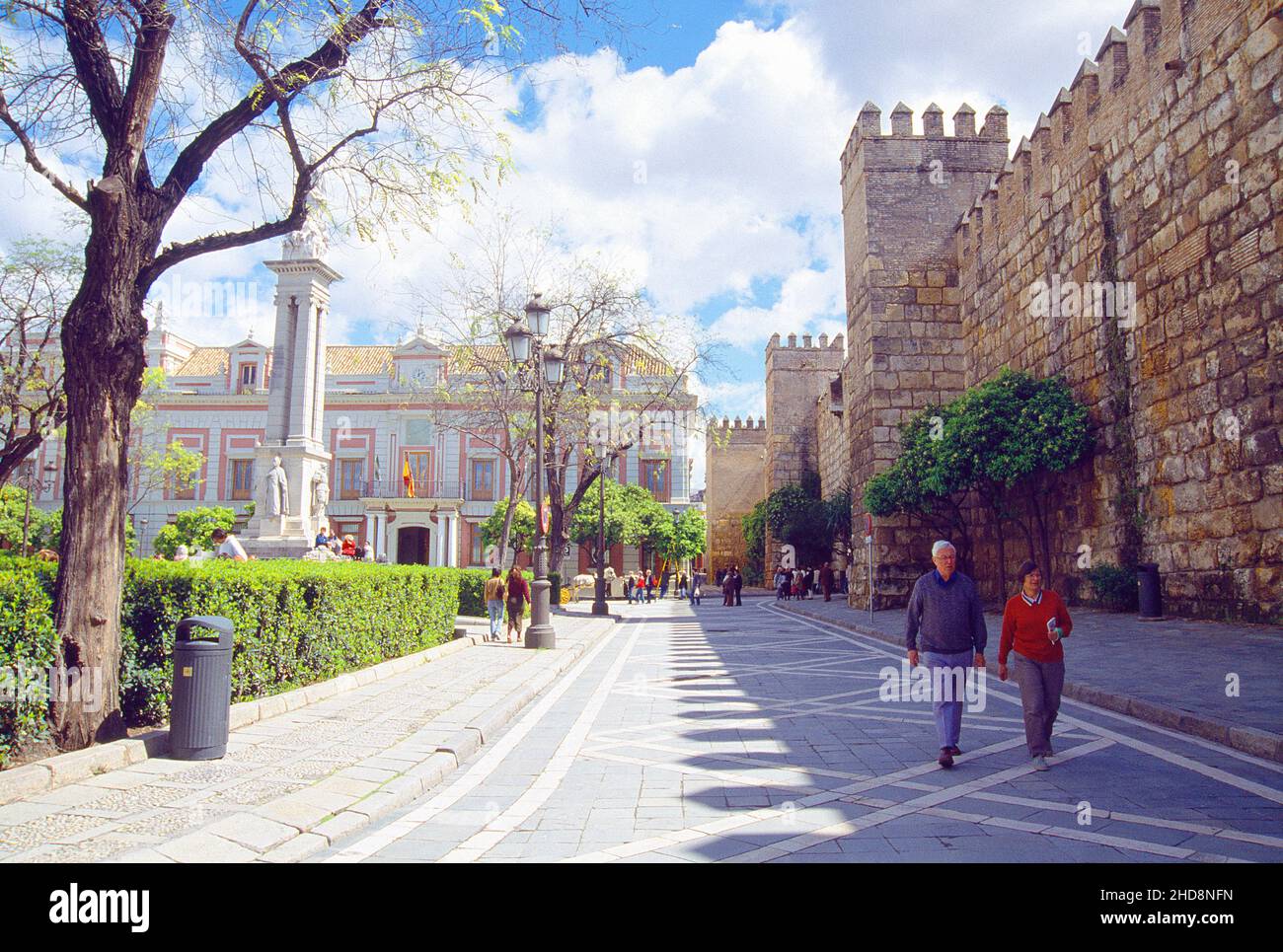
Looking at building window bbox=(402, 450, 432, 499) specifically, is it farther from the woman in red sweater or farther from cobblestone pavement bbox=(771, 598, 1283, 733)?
the woman in red sweater

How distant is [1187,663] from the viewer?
31.9ft

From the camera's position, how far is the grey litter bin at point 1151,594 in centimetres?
1453

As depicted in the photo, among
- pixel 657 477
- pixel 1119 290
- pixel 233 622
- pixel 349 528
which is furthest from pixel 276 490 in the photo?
pixel 657 477

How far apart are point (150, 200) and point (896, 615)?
1845cm

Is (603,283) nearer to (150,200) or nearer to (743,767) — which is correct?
(150,200)

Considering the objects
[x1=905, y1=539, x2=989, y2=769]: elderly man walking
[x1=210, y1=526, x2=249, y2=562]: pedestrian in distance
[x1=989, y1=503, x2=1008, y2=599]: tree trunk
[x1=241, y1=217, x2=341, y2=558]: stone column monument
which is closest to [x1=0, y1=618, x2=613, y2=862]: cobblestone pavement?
[x1=905, y1=539, x2=989, y2=769]: elderly man walking

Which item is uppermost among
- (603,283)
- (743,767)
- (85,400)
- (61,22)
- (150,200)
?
(603,283)

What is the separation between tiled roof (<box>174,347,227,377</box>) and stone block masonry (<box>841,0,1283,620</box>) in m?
43.8

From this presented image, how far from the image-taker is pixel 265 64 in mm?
7238

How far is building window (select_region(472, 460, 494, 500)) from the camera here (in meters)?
52.1

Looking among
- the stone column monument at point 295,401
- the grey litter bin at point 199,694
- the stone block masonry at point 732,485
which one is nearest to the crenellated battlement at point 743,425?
the stone block masonry at point 732,485

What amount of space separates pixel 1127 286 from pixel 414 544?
41103mm
